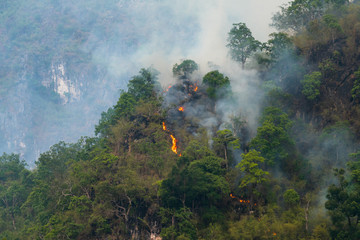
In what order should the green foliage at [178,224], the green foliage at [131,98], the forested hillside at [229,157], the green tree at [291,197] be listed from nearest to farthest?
the green foliage at [178,224], the green tree at [291,197], the forested hillside at [229,157], the green foliage at [131,98]

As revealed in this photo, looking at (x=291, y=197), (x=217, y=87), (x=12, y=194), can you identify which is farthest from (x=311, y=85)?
(x=12, y=194)

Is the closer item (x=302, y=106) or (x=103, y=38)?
(x=302, y=106)

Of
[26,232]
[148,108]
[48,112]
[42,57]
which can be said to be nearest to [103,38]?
[42,57]

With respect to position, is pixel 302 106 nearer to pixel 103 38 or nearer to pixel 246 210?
pixel 246 210

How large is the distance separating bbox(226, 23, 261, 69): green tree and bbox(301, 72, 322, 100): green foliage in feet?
38.3

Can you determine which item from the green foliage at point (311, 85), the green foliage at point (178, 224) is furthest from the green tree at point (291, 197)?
the green foliage at point (311, 85)

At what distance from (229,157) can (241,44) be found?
67.8 feet

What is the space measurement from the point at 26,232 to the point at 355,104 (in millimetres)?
36863

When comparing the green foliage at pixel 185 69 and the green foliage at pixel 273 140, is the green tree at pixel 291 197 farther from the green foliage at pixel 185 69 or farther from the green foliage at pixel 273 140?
the green foliage at pixel 185 69

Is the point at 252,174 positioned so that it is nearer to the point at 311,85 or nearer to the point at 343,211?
the point at 343,211

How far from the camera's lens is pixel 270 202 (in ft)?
141

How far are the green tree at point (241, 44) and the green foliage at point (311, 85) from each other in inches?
460

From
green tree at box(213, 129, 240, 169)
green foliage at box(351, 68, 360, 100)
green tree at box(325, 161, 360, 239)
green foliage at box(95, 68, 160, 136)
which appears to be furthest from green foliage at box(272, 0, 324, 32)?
green tree at box(325, 161, 360, 239)

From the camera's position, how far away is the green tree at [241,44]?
208 feet
